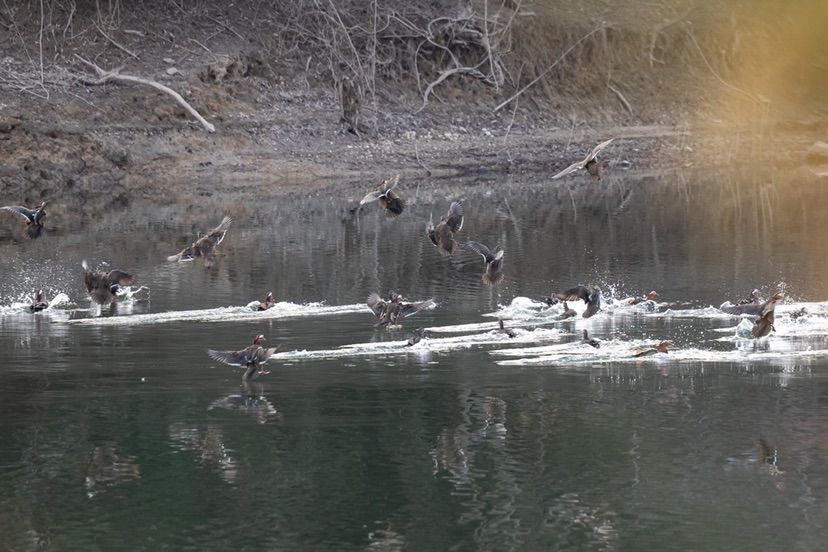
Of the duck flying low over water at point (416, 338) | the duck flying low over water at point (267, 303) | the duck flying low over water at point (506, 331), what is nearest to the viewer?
the duck flying low over water at point (416, 338)

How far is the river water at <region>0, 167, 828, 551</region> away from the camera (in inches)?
508

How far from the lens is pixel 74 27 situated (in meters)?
48.8

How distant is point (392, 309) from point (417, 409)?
5283 millimetres

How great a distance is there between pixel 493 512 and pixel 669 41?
160 feet

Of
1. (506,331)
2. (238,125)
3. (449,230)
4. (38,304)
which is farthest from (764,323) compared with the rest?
(238,125)

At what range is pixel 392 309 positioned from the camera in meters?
21.8

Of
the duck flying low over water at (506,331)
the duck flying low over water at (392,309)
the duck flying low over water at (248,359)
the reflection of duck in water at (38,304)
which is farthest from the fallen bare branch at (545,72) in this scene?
the duck flying low over water at (248,359)

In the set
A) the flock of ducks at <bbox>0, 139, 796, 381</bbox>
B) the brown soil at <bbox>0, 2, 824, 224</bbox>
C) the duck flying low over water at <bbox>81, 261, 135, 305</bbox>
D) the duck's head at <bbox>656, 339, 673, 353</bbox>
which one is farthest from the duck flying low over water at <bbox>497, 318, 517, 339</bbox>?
the brown soil at <bbox>0, 2, 824, 224</bbox>

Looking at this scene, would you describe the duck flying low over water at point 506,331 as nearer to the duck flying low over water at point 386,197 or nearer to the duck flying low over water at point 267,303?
the duck flying low over water at point 386,197

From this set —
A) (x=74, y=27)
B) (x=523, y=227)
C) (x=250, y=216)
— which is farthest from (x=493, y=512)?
(x=74, y=27)

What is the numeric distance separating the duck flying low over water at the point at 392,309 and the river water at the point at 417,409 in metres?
0.22

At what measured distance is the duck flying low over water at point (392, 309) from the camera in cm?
2184

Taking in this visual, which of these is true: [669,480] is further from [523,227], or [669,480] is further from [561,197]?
[561,197]

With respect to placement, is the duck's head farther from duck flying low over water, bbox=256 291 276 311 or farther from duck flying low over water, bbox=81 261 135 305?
duck flying low over water, bbox=81 261 135 305
